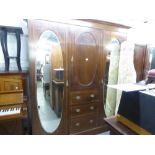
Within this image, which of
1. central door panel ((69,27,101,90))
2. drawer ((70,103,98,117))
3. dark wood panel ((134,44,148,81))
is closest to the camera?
central door panel ((69,27,101,90))

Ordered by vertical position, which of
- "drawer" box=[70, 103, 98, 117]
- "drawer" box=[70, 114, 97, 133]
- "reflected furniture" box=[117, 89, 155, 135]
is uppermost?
"reflected furniture" box=[117, 89, 155, 135]

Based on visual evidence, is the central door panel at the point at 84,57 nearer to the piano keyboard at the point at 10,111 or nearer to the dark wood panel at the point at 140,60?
the piano keyboard at the point at 10,111

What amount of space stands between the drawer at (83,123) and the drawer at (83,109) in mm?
75

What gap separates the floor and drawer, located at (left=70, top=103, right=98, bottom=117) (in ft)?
0.79

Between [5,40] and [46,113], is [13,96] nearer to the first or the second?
[46,113]

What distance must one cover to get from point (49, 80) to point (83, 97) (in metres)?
0.55

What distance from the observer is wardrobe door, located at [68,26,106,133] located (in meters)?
1.83

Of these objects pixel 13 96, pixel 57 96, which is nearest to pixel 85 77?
pixel 57 96

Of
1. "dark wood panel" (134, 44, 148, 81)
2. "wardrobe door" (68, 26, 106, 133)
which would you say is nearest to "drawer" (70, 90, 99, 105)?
"wardrobe door" (68, 26, 106, 133)

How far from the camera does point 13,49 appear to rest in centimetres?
192

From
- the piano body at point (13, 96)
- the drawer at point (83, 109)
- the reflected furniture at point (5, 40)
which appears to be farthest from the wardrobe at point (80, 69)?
the reflected furniture at point (5, 40)

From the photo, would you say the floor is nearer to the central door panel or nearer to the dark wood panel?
the central door panel

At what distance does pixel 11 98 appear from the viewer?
164 centimetres

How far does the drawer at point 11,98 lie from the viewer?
63.5 inches
